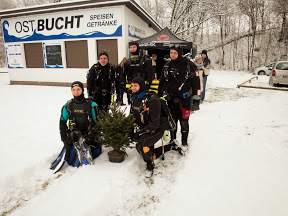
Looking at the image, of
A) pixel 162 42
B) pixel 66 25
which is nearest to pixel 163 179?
pixel 162 42

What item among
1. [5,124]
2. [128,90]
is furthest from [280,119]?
[5,124]

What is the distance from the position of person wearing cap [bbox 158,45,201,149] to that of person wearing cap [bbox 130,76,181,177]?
68 centimetres

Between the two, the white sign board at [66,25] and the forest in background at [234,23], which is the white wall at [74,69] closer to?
the white sign board at [66,25]

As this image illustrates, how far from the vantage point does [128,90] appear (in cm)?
484

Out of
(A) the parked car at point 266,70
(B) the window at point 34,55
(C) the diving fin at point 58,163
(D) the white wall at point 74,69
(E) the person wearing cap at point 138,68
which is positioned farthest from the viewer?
(A) the parked car at point 266,70

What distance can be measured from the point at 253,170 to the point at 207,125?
2180 millimetres

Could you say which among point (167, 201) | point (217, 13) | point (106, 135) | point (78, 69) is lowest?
point (167, 201)

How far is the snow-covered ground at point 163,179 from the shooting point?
7.50 feet

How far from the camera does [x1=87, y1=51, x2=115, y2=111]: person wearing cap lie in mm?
4160

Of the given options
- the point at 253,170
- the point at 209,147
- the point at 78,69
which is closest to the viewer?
the point at 253,170

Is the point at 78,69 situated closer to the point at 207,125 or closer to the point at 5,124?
the point at 5,124

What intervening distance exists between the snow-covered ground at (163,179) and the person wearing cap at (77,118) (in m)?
0.38

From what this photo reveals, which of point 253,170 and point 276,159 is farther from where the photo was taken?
point 276,159

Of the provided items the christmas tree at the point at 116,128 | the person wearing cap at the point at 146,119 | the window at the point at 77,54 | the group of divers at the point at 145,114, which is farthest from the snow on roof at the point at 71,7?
the christmas tree at the point at 116,128
